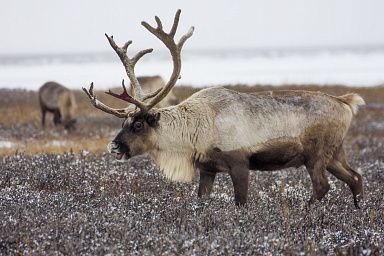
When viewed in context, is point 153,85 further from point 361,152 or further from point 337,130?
point 337,130

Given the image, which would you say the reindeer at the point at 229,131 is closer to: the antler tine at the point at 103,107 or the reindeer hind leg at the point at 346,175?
the antler tine at the point at 103,107

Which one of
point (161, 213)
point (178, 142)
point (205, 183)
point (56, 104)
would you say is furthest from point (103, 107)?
point (56, 104)

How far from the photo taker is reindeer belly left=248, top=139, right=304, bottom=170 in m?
7.05

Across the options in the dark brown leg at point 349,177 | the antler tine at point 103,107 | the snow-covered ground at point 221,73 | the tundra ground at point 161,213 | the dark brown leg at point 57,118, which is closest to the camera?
the tundra ground at point 161,213

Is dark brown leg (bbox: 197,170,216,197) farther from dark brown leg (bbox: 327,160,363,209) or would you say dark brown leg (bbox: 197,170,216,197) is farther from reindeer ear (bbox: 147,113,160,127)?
dark brown leg (bbox: 327,160,363,209)

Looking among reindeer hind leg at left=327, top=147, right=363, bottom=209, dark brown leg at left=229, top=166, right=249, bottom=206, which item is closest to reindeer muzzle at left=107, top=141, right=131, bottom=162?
dark brown leg at left=229, top=166, right=249, bottom=206

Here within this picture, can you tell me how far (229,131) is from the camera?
22.8ft

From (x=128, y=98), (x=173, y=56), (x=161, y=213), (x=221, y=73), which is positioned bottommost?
(x=161, y=213)

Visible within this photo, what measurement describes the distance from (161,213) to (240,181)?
1.01 metres

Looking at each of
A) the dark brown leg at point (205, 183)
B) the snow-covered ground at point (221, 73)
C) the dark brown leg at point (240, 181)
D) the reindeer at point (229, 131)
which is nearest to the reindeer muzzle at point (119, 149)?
the reindeer at point (229, 131)

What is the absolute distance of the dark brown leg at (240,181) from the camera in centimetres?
683

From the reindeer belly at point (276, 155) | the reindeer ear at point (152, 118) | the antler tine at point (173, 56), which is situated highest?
the antler tine at point (173, 56)

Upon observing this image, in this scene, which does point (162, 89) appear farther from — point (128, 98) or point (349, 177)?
point (349, 177)

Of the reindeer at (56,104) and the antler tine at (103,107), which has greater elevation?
the antler tine at (103,107)
